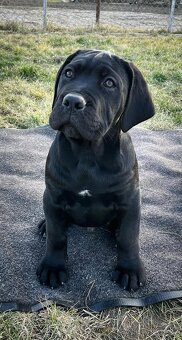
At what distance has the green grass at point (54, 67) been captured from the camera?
5707mm

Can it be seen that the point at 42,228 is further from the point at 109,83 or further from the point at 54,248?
the point at 109,83

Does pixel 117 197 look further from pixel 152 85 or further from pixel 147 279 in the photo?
pixel 152 85

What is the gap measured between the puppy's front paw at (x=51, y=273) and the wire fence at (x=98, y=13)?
9064 millimetres

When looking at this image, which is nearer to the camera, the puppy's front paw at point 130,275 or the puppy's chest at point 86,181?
the puppy's chest at point 86,181

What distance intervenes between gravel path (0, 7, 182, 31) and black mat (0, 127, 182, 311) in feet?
32.1

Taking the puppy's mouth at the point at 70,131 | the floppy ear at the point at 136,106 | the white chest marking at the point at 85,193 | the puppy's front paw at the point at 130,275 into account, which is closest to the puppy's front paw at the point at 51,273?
the puppy's front paw at the point at 130,275

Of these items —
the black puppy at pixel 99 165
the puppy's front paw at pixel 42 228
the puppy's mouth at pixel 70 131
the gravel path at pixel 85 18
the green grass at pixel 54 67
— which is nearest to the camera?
the puppy's mouth at pixel 70 131

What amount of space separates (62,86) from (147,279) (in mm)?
1330

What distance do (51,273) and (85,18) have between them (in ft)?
45.8

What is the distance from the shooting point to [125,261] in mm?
2797

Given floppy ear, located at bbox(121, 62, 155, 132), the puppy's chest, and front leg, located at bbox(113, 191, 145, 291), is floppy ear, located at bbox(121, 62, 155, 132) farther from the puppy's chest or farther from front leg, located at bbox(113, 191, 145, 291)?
front leg, located at bbox(113, 191, 145, 291)

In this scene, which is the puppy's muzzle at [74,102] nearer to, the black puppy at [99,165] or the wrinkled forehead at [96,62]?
the black puppy at [99,165]

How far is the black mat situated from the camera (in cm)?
272

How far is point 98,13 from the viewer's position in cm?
1252
